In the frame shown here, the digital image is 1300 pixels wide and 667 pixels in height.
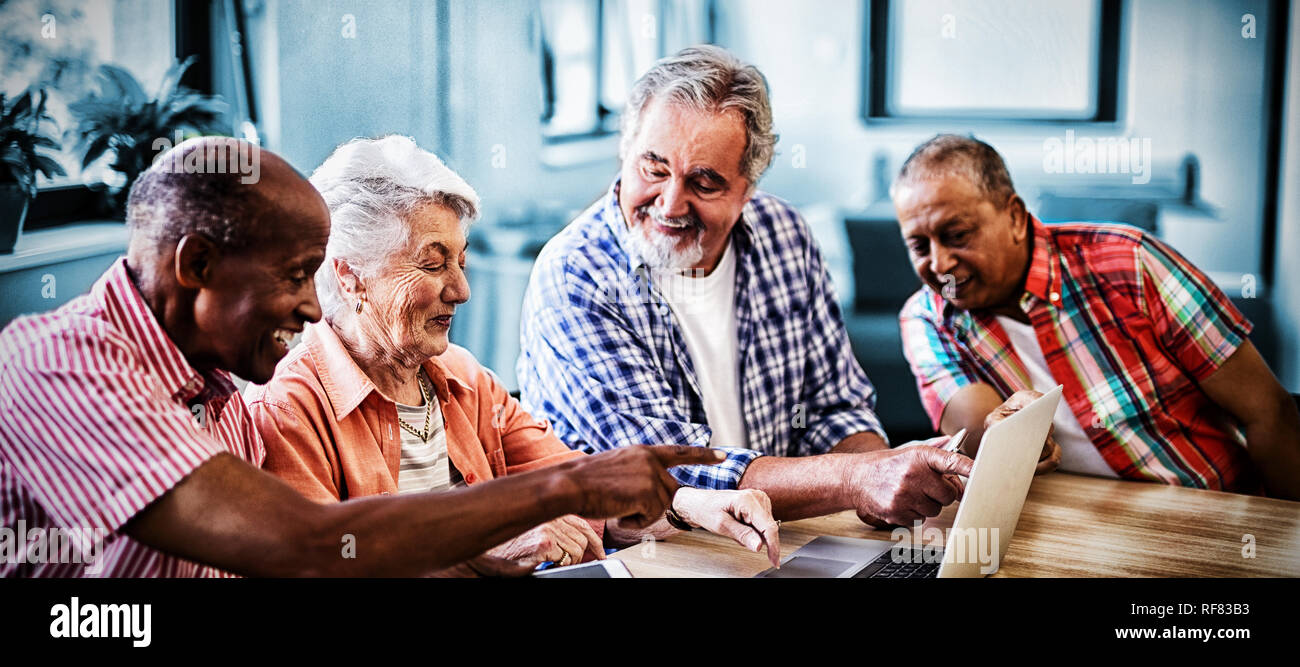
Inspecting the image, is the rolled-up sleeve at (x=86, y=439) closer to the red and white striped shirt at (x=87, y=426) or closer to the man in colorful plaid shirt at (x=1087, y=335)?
the red and white striped shirt at (x=87, y=426)

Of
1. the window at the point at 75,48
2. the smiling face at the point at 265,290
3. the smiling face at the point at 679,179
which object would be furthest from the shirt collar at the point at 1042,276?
the window at the point at 75,48

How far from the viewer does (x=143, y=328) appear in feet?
3.69

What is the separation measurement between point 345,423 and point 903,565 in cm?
84

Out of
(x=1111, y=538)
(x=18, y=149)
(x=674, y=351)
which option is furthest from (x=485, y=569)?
(x=18, y=149)

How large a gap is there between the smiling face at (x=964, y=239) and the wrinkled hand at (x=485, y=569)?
1229 millimetres

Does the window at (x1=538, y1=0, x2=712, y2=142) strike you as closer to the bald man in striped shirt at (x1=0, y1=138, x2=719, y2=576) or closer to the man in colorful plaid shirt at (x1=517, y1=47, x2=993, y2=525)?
the man in colorful plaid shirt at (x1=517, y1=47, x2=993, y2=525)

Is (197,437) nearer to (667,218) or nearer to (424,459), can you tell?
(424,459)

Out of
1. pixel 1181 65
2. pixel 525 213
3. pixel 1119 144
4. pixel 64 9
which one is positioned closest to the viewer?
pixel 64 9

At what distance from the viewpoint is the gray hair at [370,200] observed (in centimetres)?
159

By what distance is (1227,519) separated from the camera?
176 centimetres
